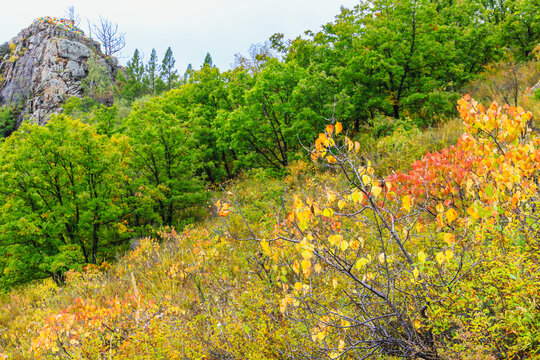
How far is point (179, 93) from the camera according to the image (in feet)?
60.0

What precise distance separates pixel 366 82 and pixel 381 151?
12.0ft

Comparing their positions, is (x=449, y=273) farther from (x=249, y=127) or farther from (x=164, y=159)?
(x=164, y=159)

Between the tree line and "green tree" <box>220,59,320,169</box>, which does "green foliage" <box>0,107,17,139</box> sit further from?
"green tree" <box>220,59,320,169</box>

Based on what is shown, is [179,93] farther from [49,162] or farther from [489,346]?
[489,346]

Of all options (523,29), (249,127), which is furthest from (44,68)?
(523,29)

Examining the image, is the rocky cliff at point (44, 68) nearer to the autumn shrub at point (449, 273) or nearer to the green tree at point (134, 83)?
the green tree at point (134, 83)

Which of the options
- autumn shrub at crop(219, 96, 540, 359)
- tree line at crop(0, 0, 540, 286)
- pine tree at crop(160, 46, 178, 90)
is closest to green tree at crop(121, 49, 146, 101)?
pine tree at crop(160, 46, 178, 90)

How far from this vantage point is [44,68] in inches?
1998

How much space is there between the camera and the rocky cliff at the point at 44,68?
4833cm

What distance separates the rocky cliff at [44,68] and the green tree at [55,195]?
4110 cm

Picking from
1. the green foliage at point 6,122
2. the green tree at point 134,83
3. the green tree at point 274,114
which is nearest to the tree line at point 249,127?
the green tree at point 274,114

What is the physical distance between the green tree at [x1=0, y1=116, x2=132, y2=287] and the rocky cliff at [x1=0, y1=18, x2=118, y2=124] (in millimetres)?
41105

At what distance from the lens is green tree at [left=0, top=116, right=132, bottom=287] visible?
10.9 meters

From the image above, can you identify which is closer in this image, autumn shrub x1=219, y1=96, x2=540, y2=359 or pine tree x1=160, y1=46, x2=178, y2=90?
autumn shrub x1=219, y1=96, x2=540, y2=359
